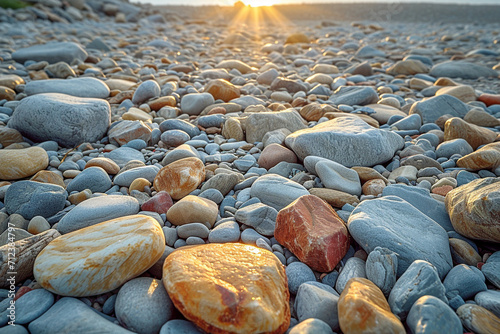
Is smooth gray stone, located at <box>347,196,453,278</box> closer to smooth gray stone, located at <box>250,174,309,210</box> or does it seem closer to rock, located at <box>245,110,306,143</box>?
smooth gray stone, located at <box>250,174,309,210</box>

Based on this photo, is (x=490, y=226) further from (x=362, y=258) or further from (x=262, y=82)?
(x=262, y=82)

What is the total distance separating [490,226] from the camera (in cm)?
159

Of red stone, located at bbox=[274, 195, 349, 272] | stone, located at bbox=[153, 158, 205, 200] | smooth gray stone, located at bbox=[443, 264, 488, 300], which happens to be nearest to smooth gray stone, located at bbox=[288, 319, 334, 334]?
red stone, located at bbox=[274, 195, 349, 272]

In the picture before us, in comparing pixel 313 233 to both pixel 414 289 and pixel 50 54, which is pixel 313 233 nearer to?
pixel 414 289

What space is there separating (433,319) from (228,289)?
0.78m

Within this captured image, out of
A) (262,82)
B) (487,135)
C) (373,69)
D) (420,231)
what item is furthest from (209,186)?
(373,69)

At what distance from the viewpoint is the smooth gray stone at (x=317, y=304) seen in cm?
135

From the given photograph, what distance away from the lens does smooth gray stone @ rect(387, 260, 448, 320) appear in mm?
1327

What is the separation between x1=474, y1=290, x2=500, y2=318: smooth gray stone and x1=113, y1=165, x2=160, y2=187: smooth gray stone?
6.62 ft

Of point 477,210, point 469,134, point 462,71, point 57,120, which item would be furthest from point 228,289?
point 462,71

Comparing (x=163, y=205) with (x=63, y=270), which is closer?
(x=63, y=270)

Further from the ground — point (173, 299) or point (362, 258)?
point (173, 299)

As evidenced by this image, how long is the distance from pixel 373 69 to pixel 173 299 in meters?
5.74

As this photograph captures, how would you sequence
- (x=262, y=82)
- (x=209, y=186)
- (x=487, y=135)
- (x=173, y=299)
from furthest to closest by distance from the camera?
(x=262, y=82)
(x=487, y=135)
(x=209, y=186)
(x=173, y=299)
